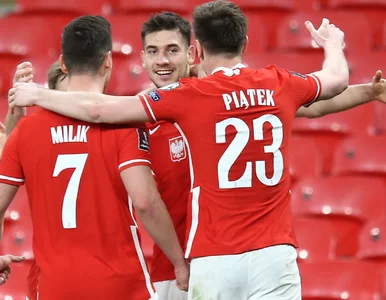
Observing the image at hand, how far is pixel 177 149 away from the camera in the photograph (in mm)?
3883

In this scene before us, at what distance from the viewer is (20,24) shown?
7.36m

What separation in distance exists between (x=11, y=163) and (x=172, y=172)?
30.3 inches

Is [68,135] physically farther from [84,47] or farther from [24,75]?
[24,75]

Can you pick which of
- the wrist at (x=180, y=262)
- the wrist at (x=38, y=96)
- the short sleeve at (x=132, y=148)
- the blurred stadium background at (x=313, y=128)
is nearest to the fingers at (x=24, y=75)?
the wrist at (x=38, y=96)

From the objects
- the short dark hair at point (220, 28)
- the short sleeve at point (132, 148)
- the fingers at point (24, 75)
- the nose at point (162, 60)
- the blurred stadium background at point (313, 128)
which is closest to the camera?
the short sleeve at point (132, 148)

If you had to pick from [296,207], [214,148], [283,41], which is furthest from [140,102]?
[283,41]

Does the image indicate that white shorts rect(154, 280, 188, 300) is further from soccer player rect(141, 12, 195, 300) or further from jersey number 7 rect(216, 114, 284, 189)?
jersey number 7 rect(216, 114, 284, 189)

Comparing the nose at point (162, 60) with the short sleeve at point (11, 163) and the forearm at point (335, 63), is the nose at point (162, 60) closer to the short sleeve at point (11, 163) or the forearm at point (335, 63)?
the forearm at point (335, 63)

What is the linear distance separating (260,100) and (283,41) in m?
3.77

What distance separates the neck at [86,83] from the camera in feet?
11.2

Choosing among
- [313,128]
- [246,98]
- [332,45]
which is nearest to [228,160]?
[246,98]

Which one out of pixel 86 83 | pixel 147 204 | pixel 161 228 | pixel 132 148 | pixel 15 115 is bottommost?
pixel 161 228

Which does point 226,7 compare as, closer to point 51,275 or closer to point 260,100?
point 260,100

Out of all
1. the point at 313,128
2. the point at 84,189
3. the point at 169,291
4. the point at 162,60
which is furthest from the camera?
the point at 313,128
